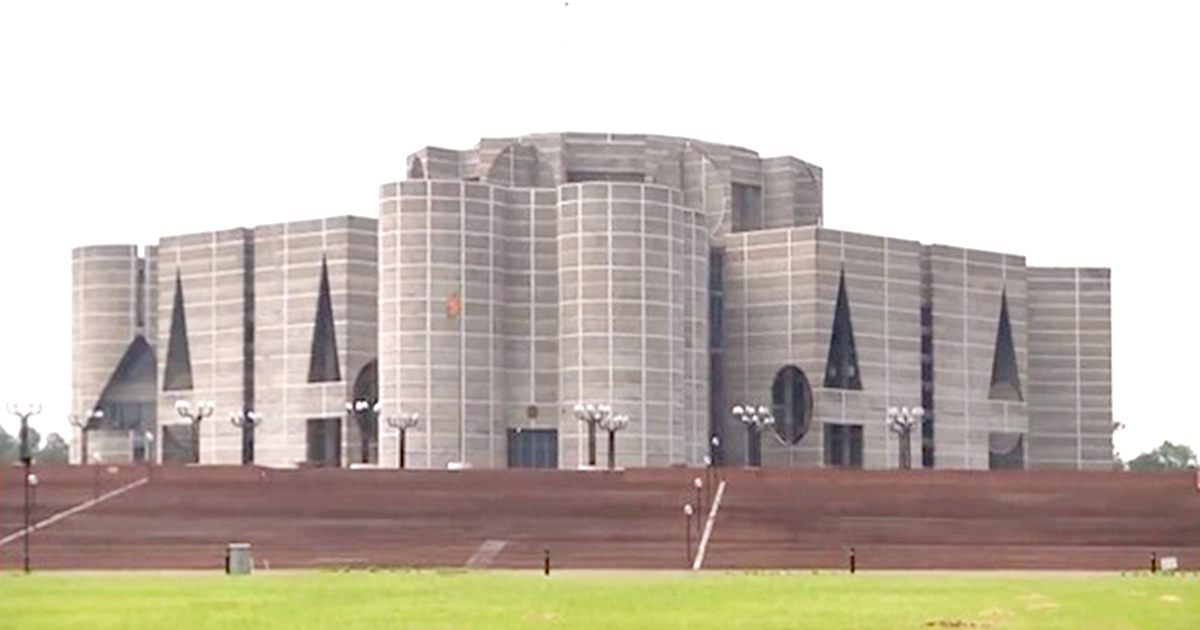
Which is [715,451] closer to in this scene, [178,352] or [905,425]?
[905,425]

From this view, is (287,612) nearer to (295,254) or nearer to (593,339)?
(593,339)

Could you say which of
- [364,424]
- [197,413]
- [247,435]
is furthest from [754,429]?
[197,413]

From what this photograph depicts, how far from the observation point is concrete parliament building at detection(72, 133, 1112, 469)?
10162cm

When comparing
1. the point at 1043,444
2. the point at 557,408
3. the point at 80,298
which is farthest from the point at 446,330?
the point at 1043,444

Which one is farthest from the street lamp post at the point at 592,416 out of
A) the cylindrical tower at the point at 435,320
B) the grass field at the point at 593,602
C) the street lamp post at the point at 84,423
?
the grass field at the point at 593,602

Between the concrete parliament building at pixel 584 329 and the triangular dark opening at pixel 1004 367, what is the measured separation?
0.53ft

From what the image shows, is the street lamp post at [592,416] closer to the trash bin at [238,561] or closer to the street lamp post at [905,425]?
the street lamp post at [905,425]

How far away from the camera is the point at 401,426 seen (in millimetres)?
99438

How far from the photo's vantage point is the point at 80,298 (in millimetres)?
120188

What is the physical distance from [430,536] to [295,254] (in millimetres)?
49154

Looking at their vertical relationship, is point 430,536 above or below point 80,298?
below

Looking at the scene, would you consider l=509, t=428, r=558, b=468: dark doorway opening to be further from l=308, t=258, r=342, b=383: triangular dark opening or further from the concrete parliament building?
l=308, t=258, r=342, b=383: triangular dark opening

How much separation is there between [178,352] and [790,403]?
31713 mm

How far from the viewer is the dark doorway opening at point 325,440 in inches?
4350
